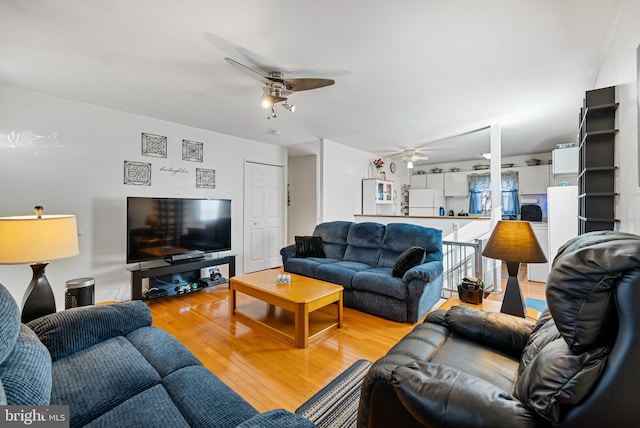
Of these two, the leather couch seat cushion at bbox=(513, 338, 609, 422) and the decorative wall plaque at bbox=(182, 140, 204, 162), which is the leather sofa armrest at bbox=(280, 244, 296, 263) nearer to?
the decorative wall plaque at bbox=(182, 140, 204, 162)

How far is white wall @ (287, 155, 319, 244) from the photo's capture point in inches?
248

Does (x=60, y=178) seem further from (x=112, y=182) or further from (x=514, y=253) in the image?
(x=514, y=253)

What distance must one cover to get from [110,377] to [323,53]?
2.47 metres

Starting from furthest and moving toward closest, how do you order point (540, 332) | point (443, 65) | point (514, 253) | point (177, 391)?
point (443, 65) → point (514, 253) → point (540, 332) → point (177, 391)

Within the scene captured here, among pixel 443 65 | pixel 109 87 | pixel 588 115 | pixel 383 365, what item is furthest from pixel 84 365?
pixel 588 115

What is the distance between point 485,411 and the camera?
0.90 metres

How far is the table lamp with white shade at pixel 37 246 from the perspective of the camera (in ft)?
5.49

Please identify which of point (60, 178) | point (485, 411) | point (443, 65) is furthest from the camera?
point (60, 178)

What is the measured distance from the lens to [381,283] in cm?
311

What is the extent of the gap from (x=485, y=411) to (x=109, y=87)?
154 inches

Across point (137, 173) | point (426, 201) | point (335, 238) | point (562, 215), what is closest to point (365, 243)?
point (335, 238)

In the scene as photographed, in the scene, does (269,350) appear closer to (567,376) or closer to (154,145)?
(567,376)

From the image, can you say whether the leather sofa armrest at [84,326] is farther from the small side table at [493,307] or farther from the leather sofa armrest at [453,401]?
the small side table at [493,307]

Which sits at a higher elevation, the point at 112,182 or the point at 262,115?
the point at 262,115
